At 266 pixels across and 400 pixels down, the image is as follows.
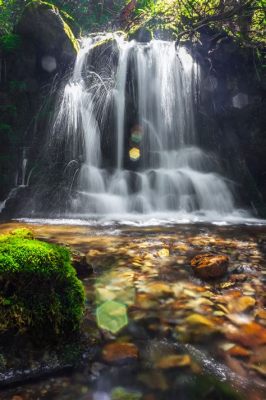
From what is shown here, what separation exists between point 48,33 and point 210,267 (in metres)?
13.4

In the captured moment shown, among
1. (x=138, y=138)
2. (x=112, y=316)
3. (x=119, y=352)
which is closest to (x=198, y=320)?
(x=112, y=316)

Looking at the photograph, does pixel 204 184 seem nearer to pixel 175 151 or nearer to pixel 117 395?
pixel 175 151

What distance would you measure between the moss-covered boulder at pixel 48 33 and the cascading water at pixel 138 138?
800 mm

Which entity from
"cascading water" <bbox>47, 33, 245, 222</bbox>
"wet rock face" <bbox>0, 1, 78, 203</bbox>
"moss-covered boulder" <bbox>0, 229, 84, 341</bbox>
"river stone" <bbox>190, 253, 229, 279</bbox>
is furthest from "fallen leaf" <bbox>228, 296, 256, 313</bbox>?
"wet rock face" <bbox>0, 1, 78, 203</bbox>

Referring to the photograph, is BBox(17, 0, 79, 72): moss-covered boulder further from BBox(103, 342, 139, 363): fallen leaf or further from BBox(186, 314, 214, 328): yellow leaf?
BBox(103, 342, 139, 363): fallen leaf

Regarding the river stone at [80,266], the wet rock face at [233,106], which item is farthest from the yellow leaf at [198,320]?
the wet rock face at [233,106]

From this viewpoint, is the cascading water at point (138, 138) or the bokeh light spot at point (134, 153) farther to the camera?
the bokeh light spot at point (134, 153)

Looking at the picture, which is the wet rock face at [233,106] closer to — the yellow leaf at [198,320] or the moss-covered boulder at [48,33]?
the moss-covered boulder at [48,33]

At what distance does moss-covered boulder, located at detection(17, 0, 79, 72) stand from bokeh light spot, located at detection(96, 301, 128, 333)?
13533mm

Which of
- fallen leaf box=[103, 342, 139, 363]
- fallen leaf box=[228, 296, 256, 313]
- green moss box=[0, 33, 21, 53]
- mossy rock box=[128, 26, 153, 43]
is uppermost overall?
mossy rock box=[128, 26, 153, 43]

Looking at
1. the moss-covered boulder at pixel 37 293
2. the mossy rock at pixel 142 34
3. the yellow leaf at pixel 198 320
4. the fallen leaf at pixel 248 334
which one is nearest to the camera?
the moss-covered boulder at pixel 37 293

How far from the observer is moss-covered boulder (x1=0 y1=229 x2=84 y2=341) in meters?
2.12

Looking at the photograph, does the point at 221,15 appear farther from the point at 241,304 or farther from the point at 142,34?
the point at 142,34

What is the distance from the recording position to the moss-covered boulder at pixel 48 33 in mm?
13375
